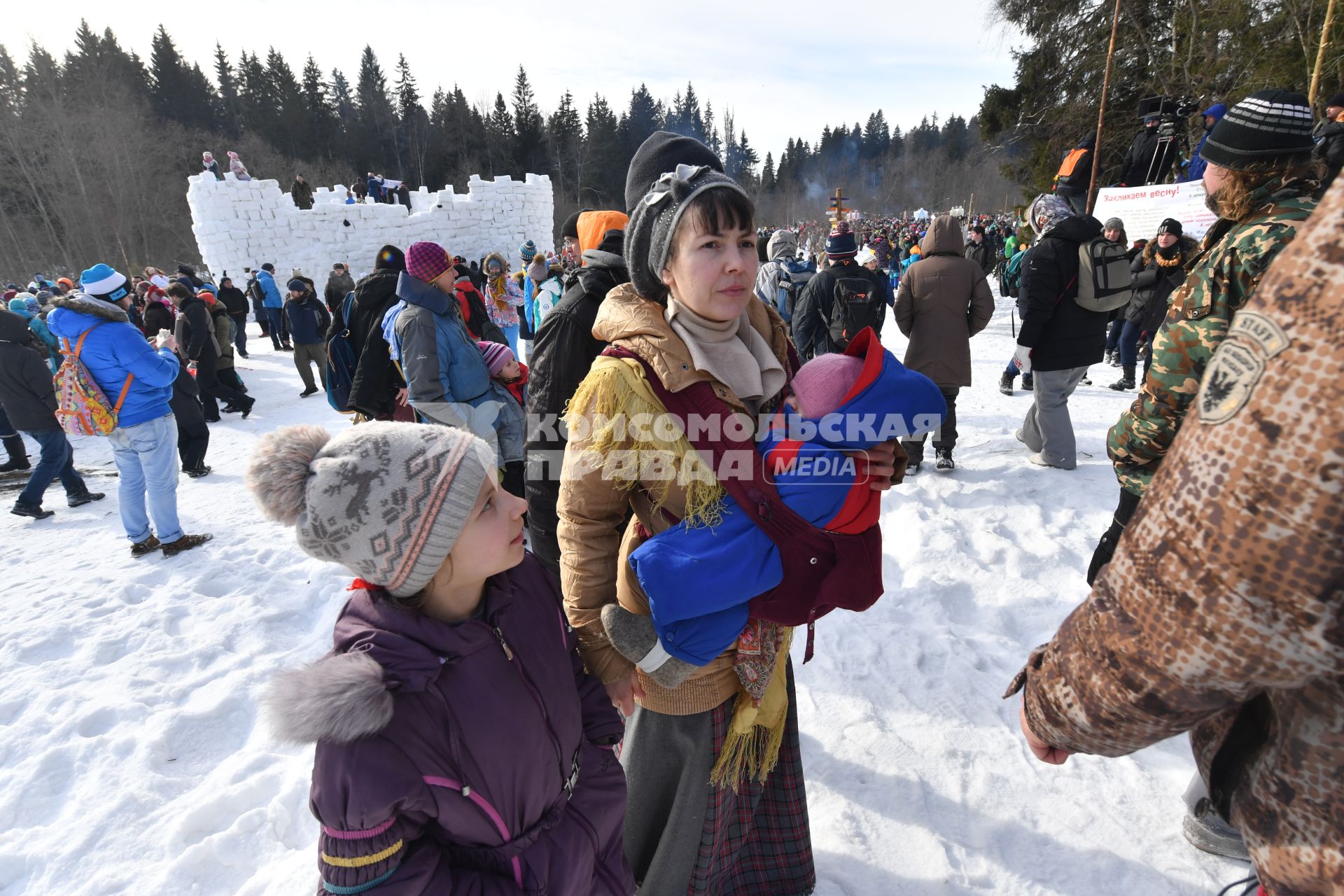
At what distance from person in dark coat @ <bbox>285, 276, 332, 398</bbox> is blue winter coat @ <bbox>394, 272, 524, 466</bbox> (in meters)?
5.99

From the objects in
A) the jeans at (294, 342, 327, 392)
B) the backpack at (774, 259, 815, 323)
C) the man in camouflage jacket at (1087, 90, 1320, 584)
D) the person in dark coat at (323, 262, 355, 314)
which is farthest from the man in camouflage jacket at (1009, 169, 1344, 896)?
the person in dark coat at (323, 262, 355, 314)

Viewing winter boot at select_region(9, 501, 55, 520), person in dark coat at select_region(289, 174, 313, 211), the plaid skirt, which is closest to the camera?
the plaid skirt

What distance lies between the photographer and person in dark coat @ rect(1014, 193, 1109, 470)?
4281mm

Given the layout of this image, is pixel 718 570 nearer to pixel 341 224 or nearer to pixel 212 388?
pixel 212 388

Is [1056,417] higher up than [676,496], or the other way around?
[676,496]

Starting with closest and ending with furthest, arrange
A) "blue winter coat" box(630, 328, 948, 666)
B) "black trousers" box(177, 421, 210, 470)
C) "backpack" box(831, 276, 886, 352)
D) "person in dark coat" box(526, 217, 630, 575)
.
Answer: "blue winter coat" box(630, 328, 948, 666) → "person in dark coat" box(526, 217, 630, 575) → "backpack" box(831, 276, 886, 352) → "black trousers" box(177, 421, 210, 470)

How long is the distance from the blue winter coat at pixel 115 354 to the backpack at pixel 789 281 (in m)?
5.82

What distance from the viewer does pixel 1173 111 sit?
478 inches

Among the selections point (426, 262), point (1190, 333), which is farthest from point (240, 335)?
point (1190, 333)

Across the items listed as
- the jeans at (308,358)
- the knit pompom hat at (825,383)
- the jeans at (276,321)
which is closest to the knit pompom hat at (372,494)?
the knit pompom hat at (825,383)

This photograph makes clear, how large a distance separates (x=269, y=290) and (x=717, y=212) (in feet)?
51.0

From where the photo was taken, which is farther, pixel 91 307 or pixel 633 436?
pixel 91 307

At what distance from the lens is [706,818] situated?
1.61 metres

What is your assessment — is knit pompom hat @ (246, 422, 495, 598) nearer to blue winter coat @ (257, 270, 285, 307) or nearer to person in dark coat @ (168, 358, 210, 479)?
person in dark coat @ (168, 358, 210, 479)
